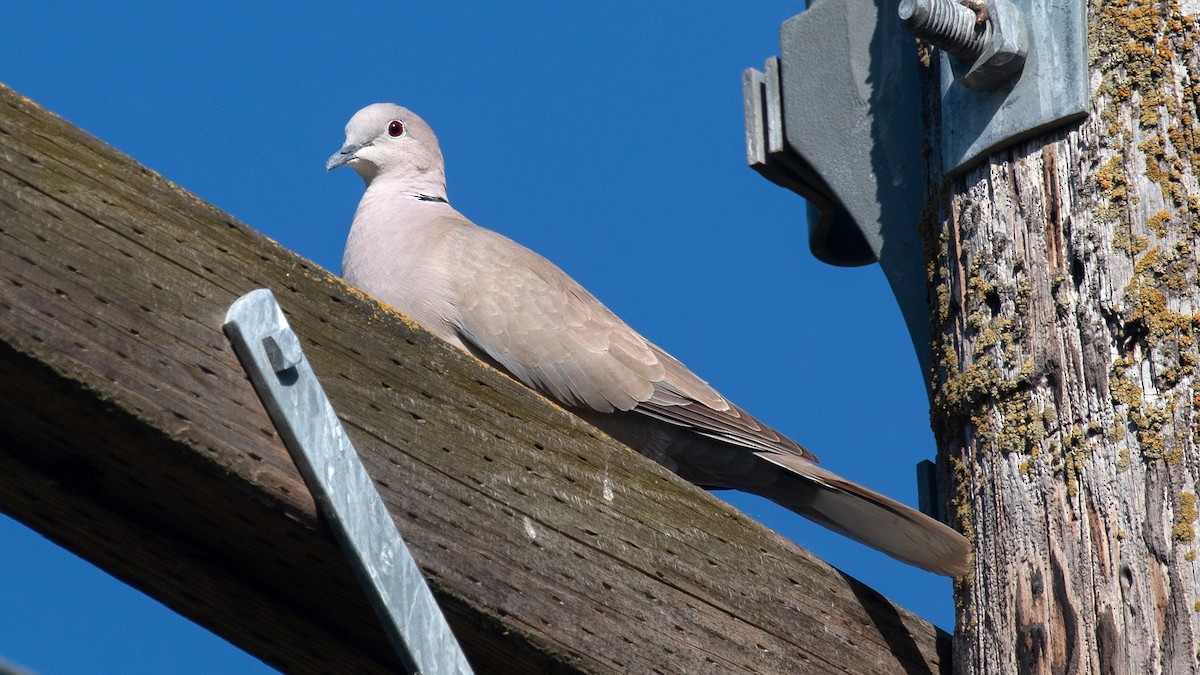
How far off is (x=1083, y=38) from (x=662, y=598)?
1092mm

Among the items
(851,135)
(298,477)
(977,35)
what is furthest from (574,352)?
(298,477)

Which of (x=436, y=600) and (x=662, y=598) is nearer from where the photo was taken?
(x=436, y=600)

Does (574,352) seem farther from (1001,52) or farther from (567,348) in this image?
(1001,52)

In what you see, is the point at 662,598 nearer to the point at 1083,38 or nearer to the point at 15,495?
the point at 15,495

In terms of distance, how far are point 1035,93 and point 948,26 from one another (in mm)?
165

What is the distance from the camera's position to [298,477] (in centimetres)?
145

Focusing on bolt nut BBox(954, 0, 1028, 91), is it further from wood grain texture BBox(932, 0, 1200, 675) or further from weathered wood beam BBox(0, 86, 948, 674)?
weathered wood beam BBox(0, 86, 948, 674)

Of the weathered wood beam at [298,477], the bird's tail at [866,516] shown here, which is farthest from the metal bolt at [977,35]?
the weathered wood beam at [298,477]

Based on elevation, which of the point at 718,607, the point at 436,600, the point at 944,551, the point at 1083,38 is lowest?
the point at 436,600

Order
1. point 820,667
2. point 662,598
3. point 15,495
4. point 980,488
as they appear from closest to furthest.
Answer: point 15,495
point 662,598
point 820,667
point 980,488

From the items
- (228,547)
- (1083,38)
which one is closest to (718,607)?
(228,547)

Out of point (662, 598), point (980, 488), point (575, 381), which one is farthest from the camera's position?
point (575, 381)

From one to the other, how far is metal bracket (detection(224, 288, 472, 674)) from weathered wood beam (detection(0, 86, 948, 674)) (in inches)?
1.1

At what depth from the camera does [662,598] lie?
5.89 feet
